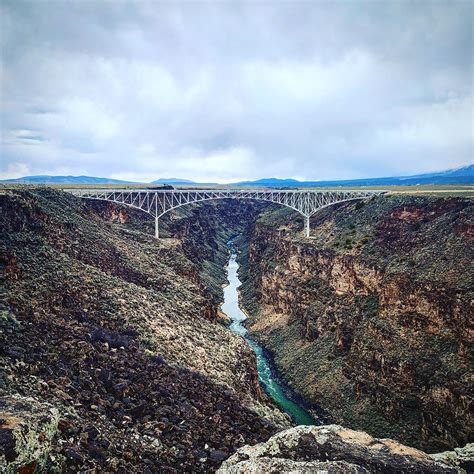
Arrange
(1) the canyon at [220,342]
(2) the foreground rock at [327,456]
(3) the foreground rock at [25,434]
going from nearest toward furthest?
(3) the foreground rock at [25,434] → (2) the foreground rock at [327,456] → (1) the canyon at [220,342]

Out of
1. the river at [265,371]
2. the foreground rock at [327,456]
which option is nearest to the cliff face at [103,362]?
the foreground rock at [327,456]

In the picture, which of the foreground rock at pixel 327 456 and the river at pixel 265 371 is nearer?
the foreground rock at pixel 327 456

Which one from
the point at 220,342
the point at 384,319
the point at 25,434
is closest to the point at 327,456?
the point at 25,434

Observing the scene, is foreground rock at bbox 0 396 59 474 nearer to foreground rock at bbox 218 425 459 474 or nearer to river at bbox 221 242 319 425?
foreground rock at bbox 218 425 459 474

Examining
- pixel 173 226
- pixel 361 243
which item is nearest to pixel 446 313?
pixel 361 243

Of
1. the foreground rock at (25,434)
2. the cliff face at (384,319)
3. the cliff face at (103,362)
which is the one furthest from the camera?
the cliff face at (384,319)

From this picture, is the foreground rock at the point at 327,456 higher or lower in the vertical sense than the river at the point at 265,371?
higher

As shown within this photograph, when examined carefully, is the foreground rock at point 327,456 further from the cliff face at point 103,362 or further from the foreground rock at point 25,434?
the foreground rock at point 25,434

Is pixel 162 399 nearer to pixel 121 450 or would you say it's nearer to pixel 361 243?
pixel 121 450
